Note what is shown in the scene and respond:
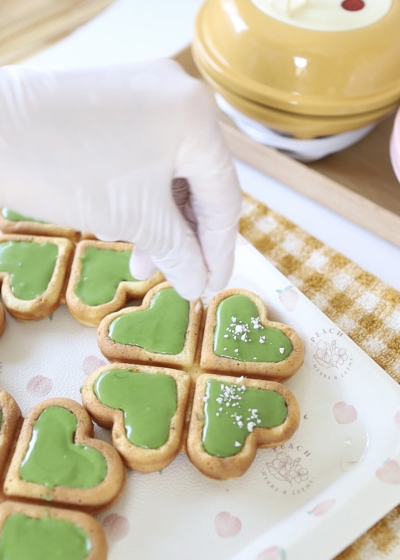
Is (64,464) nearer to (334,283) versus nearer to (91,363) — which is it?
(91,363)

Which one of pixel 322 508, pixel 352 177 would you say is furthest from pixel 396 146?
pixel 322 508

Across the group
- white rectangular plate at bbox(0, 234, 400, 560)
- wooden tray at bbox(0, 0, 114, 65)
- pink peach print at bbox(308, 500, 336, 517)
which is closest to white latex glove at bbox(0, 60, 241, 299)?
white rectangular plate at bbox(0, 234, 400, 560)

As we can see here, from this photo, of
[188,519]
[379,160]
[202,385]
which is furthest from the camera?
[379,160]

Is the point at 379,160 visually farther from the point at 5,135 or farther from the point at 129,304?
the point at 5,135

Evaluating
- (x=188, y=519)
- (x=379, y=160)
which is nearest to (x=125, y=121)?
(x=188, y=519)

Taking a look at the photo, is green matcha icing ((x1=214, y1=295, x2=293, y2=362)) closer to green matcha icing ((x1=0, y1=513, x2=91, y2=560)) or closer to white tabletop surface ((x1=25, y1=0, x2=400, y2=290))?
white tabletop surface ((x1=25, y1=0, x2=400, y2=290))
